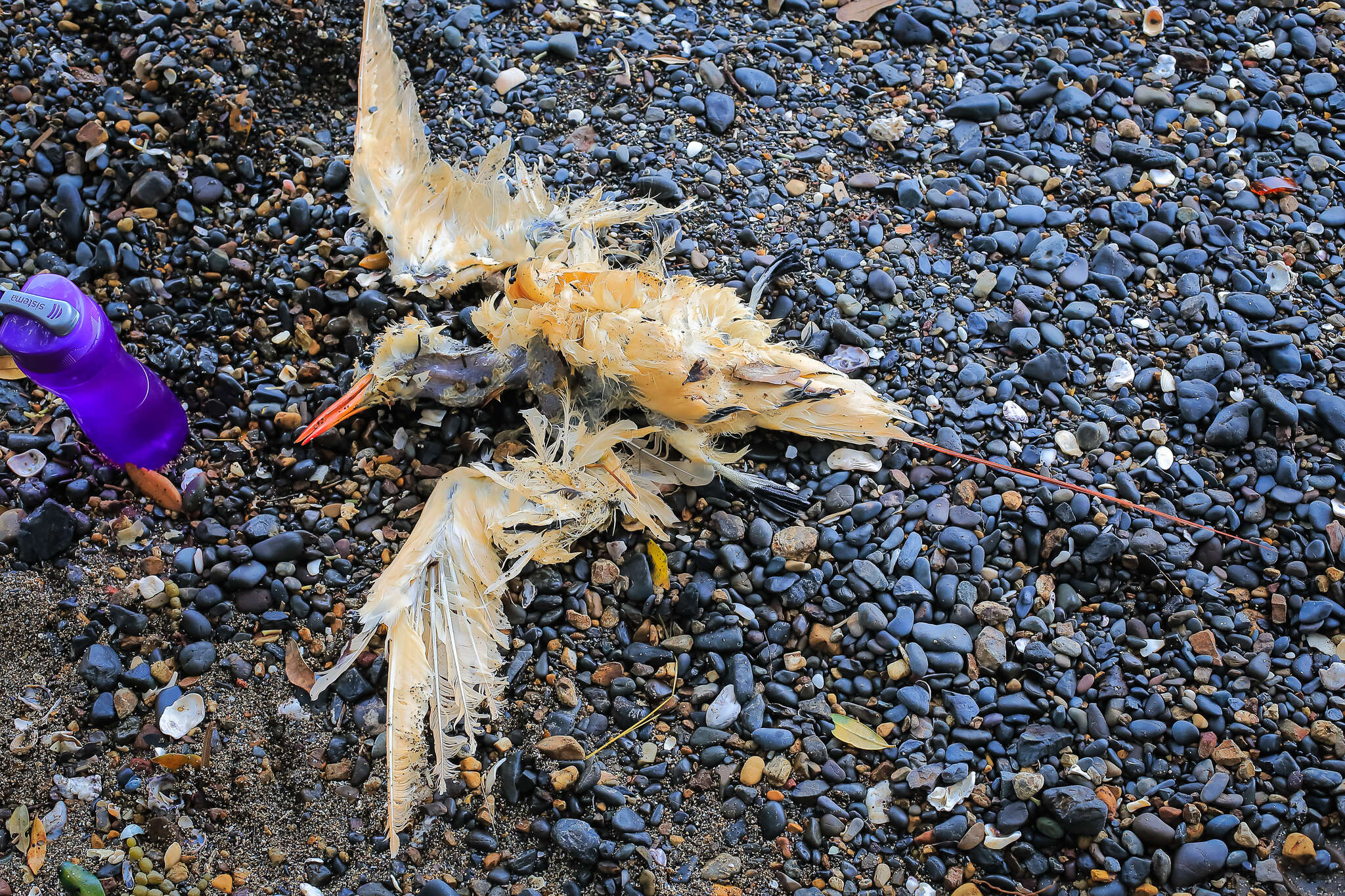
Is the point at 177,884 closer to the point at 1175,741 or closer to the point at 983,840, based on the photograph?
the point at 983,840

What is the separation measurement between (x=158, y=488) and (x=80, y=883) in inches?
39.4

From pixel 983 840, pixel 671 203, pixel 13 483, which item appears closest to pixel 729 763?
pixel 983 840

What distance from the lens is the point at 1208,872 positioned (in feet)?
6.82

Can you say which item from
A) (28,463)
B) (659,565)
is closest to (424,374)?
(659,565)

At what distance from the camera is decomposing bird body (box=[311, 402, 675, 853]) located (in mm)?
2164

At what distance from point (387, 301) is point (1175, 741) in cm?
243

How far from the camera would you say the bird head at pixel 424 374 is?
93.4 inches

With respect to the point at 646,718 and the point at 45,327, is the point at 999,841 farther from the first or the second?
the point at 45,327

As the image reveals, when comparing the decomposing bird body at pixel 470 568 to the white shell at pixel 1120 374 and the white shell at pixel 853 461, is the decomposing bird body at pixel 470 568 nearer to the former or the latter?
the white shell at pixel 853 461

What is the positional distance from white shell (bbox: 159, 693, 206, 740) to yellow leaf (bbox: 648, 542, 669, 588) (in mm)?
1179

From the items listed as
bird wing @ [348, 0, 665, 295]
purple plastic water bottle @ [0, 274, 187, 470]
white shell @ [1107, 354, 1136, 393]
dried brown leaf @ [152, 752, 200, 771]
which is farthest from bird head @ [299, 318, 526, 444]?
white shell @ [1107, 354, 1136, 393]

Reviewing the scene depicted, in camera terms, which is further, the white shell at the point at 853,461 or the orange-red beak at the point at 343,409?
the white shell at the point at 853,461

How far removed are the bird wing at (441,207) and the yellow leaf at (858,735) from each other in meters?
1.53

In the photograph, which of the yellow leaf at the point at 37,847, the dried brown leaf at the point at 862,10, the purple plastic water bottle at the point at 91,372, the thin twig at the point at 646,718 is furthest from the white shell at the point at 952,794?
the dried brown leaf at the point at 862,10
